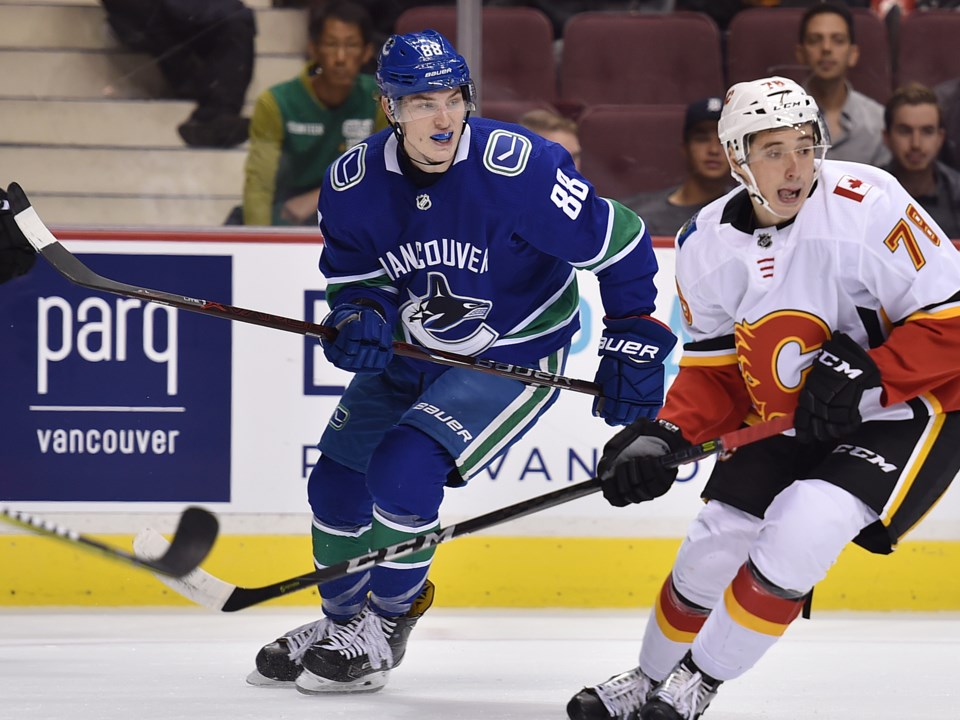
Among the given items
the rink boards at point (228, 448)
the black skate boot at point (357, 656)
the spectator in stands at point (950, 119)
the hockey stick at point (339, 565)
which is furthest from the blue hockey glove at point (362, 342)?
the spectator in stands at point (950, 119)

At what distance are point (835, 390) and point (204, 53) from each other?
225cm

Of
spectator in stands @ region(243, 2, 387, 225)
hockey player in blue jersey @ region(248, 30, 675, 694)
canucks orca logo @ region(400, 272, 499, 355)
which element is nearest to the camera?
hockey player in blue jersey @ region(248, 30, 675, 694)

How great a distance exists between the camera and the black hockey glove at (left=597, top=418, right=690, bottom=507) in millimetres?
2486

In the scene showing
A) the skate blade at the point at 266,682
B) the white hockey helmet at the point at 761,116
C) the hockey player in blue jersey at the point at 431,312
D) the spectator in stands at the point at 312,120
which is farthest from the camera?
the spectator in stands at the point at 312,120

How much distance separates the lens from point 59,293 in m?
3.77

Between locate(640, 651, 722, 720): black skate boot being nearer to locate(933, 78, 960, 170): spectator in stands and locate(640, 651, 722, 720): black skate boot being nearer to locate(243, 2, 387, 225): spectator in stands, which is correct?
locate(243, 2, 387, 225): spectator in stands

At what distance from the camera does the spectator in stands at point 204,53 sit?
3912 millimetres

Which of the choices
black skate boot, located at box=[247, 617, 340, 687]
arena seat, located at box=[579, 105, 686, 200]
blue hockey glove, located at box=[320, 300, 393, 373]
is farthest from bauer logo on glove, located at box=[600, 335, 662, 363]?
arena seat, located at box=[579, 105, 686, 200]

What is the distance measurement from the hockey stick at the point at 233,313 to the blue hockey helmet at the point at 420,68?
0.49m

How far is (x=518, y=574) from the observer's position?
3.89 meters

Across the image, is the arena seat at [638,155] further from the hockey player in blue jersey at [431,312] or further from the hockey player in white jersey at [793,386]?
the hockey player in white jersey at [793,386]

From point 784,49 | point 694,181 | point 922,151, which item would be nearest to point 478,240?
point 694,181

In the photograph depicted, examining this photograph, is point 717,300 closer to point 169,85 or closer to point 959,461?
point 959,461

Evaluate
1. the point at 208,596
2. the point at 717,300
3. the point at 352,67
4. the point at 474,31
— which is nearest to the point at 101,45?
the point at 352,67
